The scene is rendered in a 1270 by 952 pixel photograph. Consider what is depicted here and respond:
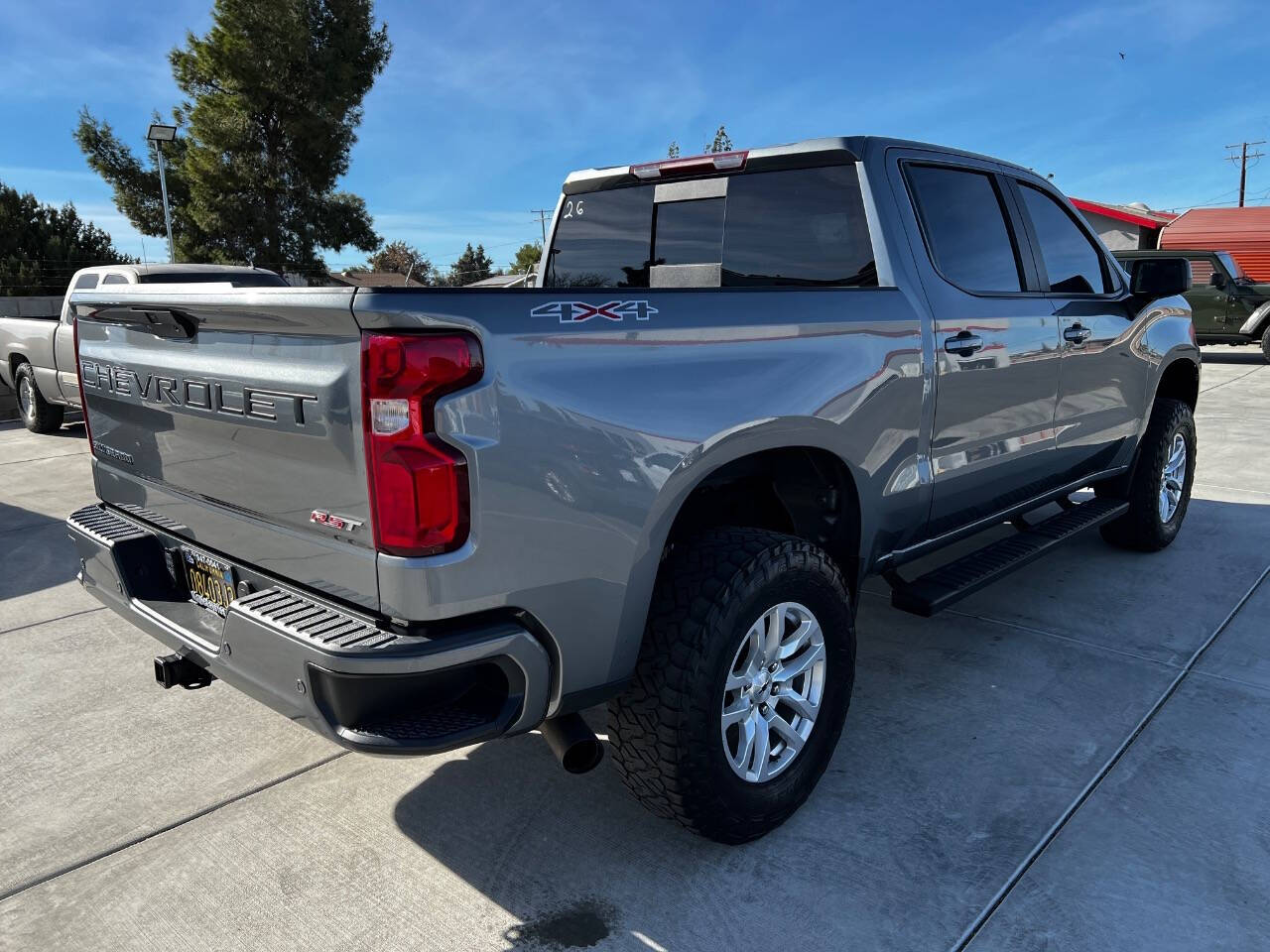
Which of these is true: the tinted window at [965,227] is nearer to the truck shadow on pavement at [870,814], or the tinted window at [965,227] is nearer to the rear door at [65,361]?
the truck shadow on pavement at [870,814]

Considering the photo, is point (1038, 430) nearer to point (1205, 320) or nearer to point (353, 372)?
point (353, 372)

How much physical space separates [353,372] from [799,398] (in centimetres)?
123

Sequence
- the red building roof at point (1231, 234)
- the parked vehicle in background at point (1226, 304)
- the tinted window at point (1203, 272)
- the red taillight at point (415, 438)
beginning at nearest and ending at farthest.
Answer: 1. the red taillight at point (415, 438)
2. the parked vehicle in background at point (1226, 304)
3. the tinted window at point (1203, 272)
4. the red building roof at point (1231, 234)

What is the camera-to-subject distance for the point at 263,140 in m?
28.5

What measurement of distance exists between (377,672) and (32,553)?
4748 millimetres

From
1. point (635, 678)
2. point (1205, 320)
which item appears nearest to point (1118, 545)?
point (635, 678)

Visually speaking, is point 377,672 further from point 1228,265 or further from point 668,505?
point 1228,265

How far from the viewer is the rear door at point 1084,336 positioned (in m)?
3.94

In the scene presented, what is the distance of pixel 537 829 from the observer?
107 inches

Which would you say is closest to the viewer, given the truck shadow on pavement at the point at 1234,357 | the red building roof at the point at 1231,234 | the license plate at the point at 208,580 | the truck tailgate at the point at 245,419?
the truck tailgate at the point at 245,419

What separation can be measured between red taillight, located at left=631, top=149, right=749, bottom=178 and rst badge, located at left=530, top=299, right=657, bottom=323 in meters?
1.41

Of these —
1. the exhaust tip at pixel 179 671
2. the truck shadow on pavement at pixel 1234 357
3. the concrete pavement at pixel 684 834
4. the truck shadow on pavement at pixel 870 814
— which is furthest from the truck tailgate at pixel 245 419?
the truck shadow on pavement at pixel 1234 357

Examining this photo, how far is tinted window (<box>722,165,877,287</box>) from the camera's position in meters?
3.13

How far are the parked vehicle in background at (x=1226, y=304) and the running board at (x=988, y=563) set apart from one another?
526 inches
